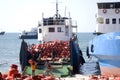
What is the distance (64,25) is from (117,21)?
1013cm

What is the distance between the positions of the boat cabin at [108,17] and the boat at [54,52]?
2.94 meters

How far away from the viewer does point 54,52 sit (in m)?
38.7

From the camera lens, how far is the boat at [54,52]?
33.3 meters

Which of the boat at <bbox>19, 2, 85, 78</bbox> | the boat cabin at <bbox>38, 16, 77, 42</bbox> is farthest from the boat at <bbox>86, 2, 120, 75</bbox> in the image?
the boat cabin at <bbox>38, 16, 77, 42</bbox>

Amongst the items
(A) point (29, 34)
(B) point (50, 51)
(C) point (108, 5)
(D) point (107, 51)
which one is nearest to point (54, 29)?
(B) point (50, 51)

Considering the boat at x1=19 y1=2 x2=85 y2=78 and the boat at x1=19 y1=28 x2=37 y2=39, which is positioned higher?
the boat at x1=19 y1=2 x2=85 y2=78

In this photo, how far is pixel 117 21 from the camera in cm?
3722

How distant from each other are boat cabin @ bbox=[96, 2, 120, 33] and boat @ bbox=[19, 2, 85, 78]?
294 centimetres

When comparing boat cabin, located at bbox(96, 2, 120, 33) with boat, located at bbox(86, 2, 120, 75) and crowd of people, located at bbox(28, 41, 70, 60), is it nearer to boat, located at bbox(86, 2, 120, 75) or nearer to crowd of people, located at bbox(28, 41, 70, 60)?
crowd of people, located at bbox(28, 41, 70, 60)

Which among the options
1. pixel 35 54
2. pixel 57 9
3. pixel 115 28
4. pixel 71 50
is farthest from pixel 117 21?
pixel 57 9

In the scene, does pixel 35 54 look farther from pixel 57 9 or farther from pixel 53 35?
pixel 57 9

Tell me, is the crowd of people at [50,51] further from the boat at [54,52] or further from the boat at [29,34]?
the boat at [29,34]

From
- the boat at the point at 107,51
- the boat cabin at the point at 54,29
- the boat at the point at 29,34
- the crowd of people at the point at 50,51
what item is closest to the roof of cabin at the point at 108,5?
the crowd of people at the point at 50,51

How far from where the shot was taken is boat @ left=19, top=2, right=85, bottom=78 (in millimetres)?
33312
